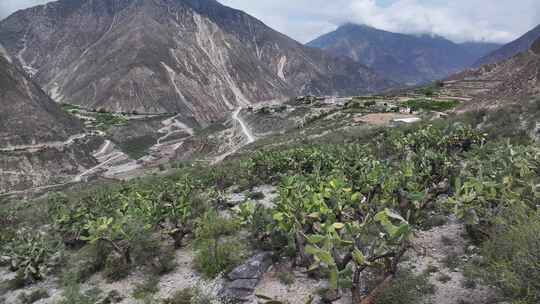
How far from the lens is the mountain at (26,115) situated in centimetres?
6406

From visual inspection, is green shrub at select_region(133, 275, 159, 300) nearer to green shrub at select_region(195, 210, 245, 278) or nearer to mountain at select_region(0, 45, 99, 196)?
green shrub at select_region(195, 210, 245, 278)

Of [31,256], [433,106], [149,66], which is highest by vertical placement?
[149,66]

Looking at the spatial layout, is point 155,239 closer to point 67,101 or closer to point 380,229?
point 380,229

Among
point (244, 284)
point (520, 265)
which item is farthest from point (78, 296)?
point (520, 265)

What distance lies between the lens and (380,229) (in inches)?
395

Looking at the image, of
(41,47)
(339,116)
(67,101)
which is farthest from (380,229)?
(41,47)

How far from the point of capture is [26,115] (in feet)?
226

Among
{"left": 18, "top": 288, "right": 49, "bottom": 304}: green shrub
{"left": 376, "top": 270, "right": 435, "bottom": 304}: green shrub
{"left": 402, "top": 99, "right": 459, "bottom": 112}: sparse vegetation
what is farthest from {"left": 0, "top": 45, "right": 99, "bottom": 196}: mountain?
{"left": 376, "top": 270, "right": 435, "bottom": 304}: green shrub

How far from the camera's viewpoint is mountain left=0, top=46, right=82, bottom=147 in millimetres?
64062

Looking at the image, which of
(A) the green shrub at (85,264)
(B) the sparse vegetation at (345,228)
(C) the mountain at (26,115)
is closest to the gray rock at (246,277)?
(B) the sparse vegetation at (345,228)

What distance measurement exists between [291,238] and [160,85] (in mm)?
132461

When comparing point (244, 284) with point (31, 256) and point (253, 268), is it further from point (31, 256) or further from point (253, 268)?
point (31, 256)

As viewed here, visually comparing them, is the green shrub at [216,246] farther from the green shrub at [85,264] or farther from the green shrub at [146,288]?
the green shrub at [85,264]

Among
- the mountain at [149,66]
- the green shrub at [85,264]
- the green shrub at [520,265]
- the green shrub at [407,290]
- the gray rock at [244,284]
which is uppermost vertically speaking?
the mountain at [149,66]
